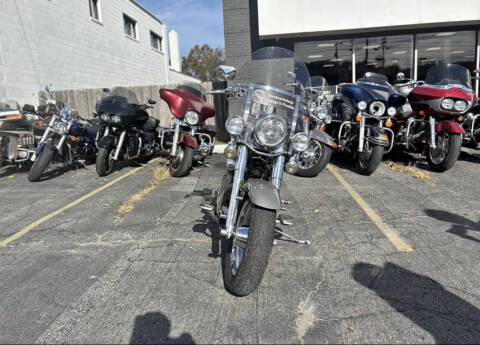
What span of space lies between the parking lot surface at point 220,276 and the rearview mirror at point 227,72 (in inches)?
67.1

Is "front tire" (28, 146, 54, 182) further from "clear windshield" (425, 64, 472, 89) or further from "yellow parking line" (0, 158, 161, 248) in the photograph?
"clear windshield" (425, 64, 472, 89)

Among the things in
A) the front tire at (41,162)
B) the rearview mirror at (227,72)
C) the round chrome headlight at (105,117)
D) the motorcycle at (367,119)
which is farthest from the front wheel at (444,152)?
the front tire at (41,162)

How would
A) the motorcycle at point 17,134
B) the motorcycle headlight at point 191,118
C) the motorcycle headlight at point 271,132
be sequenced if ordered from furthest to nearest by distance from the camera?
the motorcycle at point 17,134, the motorcycle headlight at point 191,118, the motorcycle headlight at point 271,132

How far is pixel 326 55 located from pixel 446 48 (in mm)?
4417

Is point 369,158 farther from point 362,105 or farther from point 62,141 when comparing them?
point 62,141

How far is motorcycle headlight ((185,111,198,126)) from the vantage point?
6.30 m

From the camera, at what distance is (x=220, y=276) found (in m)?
2.77

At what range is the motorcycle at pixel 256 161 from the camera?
233cm

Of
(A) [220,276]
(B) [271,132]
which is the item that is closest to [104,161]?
(A) [220,276]

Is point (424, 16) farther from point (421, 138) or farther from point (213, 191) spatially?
point (213, 191)

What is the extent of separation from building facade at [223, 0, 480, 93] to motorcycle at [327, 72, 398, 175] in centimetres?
449

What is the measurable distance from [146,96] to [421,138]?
8619 mm

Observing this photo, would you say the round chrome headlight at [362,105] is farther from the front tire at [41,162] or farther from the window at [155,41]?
the window at [155,41]

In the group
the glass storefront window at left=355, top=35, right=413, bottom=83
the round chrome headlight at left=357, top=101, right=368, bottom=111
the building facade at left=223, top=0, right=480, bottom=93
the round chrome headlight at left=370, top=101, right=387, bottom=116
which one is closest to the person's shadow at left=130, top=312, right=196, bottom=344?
the round chrome headlight at left=357, top=101, right=368, bottom=111
